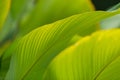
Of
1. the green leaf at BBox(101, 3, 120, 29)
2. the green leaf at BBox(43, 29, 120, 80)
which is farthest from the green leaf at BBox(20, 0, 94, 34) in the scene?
the green leaf at BBox(43, 29, 120, 80)

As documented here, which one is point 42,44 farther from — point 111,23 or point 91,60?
point 111,23

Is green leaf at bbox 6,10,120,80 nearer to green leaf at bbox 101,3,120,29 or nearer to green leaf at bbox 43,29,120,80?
green leaf at bbox 43,29,120,80

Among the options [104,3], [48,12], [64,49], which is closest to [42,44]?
[64,49]

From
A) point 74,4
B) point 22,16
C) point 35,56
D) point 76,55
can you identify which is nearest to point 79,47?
point 76,55

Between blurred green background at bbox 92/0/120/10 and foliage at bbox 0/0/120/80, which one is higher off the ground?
foliage at bbox 0/0/120/80

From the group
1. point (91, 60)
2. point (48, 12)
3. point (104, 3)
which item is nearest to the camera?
point (91, 60)

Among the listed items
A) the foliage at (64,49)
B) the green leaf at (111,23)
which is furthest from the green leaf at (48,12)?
the green leaf at (111,23)
